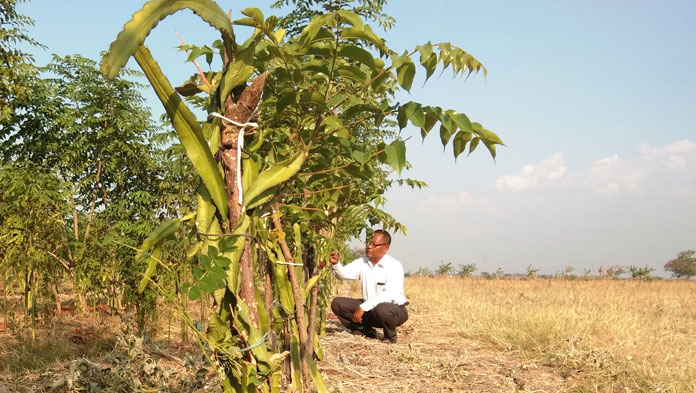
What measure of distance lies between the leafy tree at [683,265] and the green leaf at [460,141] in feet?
173

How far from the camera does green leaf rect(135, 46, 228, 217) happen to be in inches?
61.9

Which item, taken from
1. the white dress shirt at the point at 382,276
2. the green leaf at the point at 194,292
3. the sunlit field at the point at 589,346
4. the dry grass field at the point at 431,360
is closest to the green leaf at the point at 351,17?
the green leaf at the point at 194,292

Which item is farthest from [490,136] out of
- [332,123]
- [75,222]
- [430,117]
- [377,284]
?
[75,222]

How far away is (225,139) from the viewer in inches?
71.9

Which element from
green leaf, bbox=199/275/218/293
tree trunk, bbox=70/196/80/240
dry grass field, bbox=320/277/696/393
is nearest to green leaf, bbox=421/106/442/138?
green leaf, bbox=199/275/218/293

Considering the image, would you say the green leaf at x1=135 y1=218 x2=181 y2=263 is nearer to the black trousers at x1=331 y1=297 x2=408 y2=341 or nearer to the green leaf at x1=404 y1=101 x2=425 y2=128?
the green leaf at x1=404 y1=101 x2=425 y2=128

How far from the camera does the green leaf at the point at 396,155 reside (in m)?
1.69

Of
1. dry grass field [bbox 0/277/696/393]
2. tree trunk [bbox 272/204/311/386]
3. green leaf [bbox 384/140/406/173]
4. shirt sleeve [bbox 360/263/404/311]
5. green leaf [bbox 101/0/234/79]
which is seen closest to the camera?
green leaf [bbox 101/0/234/79]

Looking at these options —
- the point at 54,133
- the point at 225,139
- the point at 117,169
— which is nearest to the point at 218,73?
the point at 225,139

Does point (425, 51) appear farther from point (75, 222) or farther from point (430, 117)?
point (75, 222)

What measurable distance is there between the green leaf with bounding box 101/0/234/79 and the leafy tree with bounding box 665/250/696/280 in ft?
175

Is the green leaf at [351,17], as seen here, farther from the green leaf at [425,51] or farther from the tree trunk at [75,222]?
the tree trunk at [75,222]

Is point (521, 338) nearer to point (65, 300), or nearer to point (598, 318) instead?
point (598, 318)

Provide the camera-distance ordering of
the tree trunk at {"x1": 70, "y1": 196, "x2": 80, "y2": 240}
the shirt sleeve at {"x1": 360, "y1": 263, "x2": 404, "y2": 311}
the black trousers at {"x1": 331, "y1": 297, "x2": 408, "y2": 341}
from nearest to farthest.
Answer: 1. the black trousers at {"x1": 331, "y1": 297, "x2": 408, "y2": 341}
2. the shirt sleeve at {"x1": 360, "y1": 263, "x2": 404, "y2": 311}
3. the tree trunk at {"x1": 70, "y1": 196, "x2": 80, "y2": 240}
